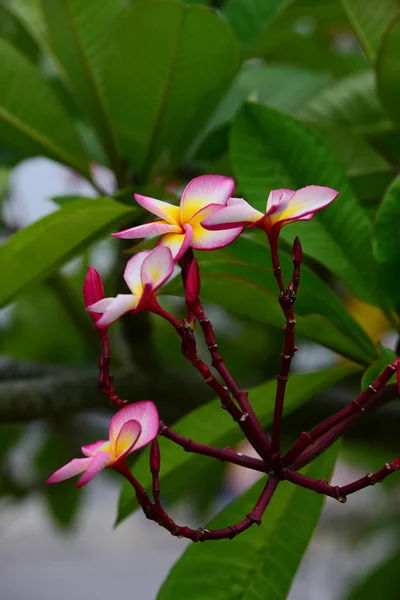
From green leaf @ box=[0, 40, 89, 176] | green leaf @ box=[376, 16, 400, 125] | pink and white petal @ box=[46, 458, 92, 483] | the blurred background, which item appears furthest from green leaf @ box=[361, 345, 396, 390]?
green leaf @ box=[0, 40, 89, 176]

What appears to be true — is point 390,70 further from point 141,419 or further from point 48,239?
point 141,419

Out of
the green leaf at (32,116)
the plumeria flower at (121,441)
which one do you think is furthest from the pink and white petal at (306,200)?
the green leaf at (32,116)

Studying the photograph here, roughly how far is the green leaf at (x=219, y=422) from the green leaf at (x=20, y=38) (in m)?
0.65

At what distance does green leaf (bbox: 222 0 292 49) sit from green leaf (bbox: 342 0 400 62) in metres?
0.10

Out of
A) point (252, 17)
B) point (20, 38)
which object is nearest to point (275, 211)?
point (252, 17)

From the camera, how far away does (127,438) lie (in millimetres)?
300

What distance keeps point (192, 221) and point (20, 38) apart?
74cm

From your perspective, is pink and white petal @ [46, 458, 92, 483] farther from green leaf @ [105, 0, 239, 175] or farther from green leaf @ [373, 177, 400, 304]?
green leaf @ [105, 0, 239, 175]

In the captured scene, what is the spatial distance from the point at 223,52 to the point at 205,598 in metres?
0.39

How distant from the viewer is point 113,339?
48.6 inches

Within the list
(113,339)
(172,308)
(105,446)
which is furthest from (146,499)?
(172,308)

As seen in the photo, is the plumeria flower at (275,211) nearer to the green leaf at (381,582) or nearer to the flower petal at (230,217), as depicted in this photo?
the flower petal at (230,217)

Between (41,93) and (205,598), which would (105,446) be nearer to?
(205,598)

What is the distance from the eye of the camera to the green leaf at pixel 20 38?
959mm
